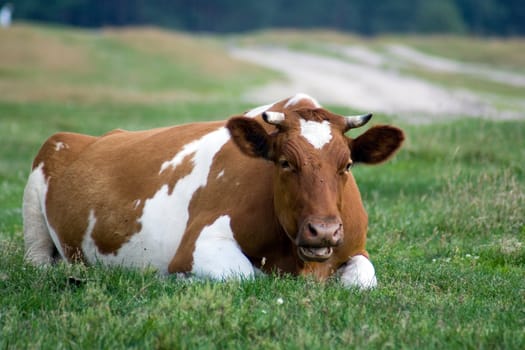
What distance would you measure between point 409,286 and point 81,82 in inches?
1509

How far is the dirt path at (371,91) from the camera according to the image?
2998 cm

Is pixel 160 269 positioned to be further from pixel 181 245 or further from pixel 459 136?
pixel 459 136

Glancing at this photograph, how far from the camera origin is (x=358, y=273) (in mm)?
7293

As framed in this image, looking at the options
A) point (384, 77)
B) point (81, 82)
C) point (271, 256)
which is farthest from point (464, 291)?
point (384, 77)

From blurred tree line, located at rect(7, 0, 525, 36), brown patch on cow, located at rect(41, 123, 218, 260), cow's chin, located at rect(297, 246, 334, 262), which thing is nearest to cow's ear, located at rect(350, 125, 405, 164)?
cow's chin, located at rect(297, 246, 334, 262)

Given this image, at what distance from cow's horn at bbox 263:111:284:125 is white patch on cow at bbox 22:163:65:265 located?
313 centimetres

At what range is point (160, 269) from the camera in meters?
8.09

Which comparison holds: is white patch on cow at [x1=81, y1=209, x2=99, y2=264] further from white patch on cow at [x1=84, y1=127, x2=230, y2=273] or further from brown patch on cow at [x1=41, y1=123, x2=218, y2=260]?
white patch on cow at [x1=84, y1=127, x2=230, y2=273]

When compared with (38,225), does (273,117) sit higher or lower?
higher

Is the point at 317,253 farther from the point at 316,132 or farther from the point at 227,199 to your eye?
the point at 227,199

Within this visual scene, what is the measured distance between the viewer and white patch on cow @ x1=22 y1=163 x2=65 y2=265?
374 inches

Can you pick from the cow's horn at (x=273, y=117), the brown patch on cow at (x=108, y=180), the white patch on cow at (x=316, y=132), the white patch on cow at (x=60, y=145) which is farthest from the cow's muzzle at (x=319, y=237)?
the white patch on cow at (x=60, y=145)

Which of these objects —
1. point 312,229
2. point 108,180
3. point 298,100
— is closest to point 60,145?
point 108,180

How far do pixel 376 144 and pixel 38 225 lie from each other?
3.83 metres
